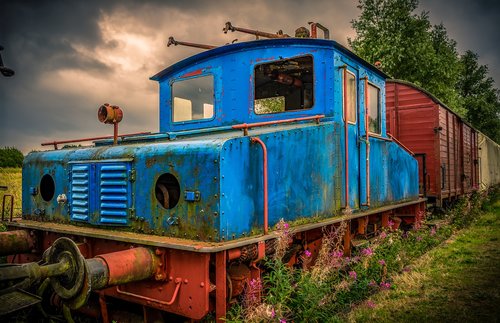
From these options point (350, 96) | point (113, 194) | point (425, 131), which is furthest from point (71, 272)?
point (425, 131)

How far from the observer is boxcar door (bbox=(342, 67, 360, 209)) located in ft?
17.8

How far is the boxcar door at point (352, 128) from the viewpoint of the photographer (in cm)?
543

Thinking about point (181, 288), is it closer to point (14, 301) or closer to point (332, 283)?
point (14, 301)

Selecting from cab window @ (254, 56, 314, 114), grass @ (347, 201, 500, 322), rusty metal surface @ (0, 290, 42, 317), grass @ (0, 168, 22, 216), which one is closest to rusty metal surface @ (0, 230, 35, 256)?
rusty metal surface @ (0, 290, 42, 317)

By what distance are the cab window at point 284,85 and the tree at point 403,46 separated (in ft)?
65.5

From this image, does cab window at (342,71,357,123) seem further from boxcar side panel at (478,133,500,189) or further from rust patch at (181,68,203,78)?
boxcar side panel at (478,133,500,189)

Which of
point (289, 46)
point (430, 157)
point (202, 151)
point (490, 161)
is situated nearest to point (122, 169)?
point (202, 151)

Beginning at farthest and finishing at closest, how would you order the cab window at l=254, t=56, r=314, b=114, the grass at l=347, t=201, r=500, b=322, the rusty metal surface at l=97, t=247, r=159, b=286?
the cab window at l=254, t=56, r=314, b=114
the grass at l=347, t=201, r=500, b=322
the rusty metal surface at l=97, t=247, r=159, b=286

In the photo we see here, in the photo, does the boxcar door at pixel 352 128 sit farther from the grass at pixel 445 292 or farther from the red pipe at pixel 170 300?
the red pipe at pixel 170 300

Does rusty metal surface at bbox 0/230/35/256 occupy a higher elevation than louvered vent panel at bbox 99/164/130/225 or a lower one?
lower

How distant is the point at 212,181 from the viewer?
358 cm

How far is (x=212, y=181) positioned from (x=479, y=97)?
44628 millimetres

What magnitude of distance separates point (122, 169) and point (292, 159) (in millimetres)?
1743

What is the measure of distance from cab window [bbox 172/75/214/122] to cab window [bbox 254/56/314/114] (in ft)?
2.26
